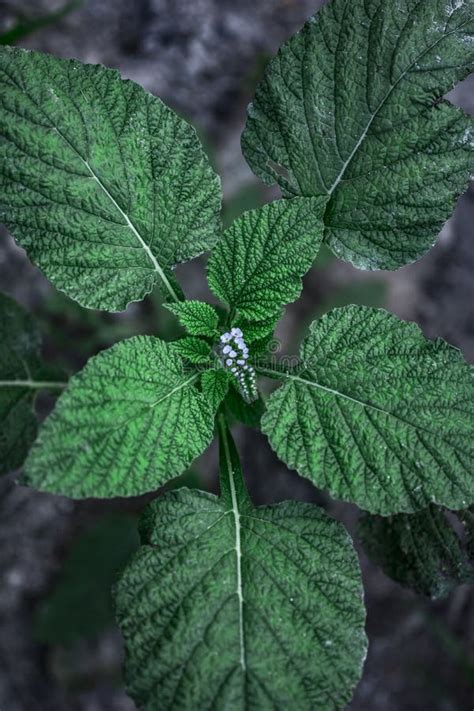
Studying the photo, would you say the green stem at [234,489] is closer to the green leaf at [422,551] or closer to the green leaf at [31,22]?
the green leaf at [422,551]

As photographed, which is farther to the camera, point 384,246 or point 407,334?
point 384,246

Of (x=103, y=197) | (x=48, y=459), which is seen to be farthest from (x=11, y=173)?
(x=48, y=459)

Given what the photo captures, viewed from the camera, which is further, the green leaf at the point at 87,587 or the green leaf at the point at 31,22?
the green leaf at the point at 87,587

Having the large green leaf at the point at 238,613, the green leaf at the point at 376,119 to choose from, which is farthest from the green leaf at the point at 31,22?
the large green leaf at the point at 238,613

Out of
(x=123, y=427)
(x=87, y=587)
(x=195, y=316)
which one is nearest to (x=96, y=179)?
(x=195, y=316)

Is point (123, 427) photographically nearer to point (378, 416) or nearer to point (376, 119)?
point (378, 416)

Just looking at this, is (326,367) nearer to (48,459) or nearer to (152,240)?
(152,240)

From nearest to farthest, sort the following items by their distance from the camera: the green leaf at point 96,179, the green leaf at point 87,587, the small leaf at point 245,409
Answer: the green leaf at point 96,179 < the small leaf at point 245,409 < the green leaf at point 87,587
